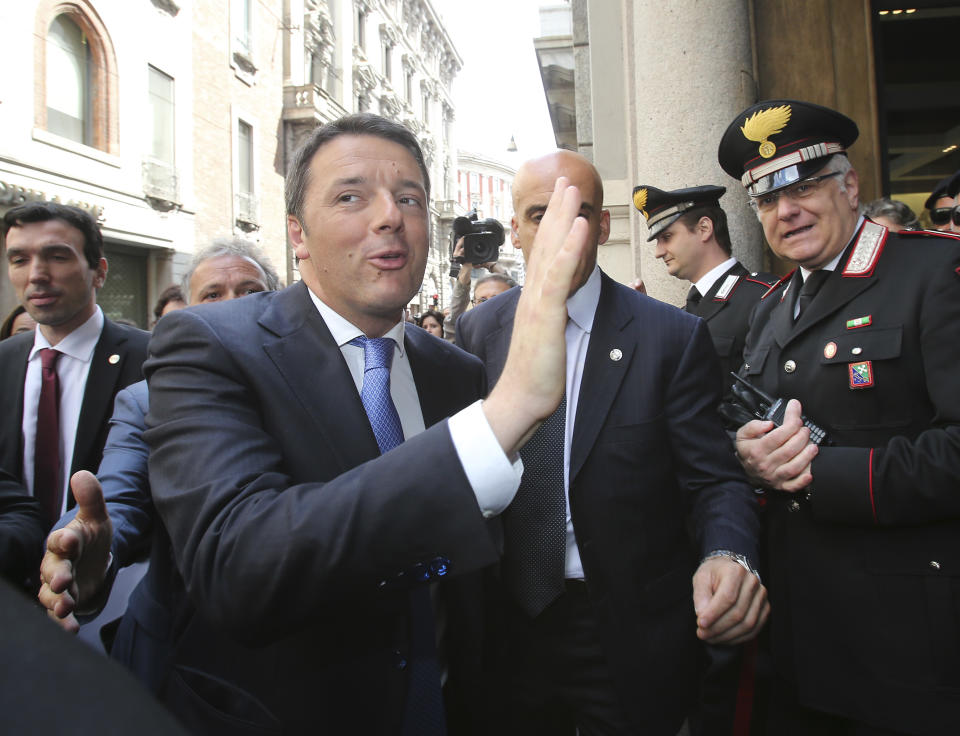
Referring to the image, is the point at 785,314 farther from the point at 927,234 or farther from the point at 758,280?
the point at 758,280

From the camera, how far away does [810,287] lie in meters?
2.12

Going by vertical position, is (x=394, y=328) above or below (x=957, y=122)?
below

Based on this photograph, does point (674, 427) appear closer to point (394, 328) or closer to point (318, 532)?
point (394, 328)

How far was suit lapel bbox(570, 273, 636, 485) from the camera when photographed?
1759 mm

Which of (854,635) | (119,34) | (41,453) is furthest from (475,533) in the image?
(119,34)

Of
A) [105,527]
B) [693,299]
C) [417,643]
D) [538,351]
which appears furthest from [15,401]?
[693,299]

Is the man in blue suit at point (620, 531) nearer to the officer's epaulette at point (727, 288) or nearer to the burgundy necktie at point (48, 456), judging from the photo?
the officer's epaulette at point (727, 288)

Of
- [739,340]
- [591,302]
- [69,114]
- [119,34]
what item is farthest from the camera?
[119,34]

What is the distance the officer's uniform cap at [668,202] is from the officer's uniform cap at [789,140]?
0.97m

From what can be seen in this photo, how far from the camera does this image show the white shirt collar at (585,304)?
195 centimetres

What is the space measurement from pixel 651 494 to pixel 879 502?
564mm

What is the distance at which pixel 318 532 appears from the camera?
0.94 meters

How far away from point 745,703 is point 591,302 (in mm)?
1149

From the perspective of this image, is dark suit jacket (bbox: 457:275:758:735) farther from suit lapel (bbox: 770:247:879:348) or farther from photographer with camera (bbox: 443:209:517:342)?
photographer with camera (bbox: 443:209:517:342)
